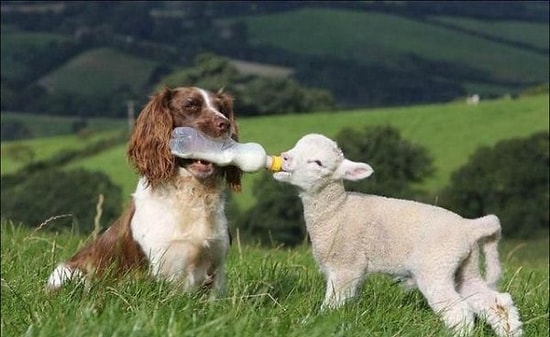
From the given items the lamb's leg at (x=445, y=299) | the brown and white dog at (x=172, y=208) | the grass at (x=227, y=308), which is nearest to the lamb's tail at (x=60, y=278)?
the grass at (x=227, y=308)

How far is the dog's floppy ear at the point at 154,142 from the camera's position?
650 centimetres

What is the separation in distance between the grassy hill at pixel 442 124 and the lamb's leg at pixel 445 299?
4218 centimetres

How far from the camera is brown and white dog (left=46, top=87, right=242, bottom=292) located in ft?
20.8

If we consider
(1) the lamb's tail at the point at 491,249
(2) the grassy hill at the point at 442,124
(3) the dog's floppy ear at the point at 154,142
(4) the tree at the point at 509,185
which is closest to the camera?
(1) the lamb's tail at the point at 491,249

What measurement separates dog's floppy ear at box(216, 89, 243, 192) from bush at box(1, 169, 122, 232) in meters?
28.6

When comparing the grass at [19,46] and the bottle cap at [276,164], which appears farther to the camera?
the grass at [19,46]

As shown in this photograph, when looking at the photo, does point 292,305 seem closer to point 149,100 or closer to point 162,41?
point 149,100

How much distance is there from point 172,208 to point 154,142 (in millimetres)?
414

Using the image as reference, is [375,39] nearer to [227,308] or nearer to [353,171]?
[353,171]

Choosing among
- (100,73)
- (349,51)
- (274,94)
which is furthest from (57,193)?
(349,51)

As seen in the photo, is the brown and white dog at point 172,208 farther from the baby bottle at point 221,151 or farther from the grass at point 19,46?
the grass at point 19,46

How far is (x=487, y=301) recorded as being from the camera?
596 centimetres

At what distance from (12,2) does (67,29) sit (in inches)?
227

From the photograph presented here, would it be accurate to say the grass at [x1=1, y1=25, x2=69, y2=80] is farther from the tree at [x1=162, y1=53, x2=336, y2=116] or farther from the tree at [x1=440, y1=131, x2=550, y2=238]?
the tree at [x1=440, y1=131, x2=550, y2=238]
